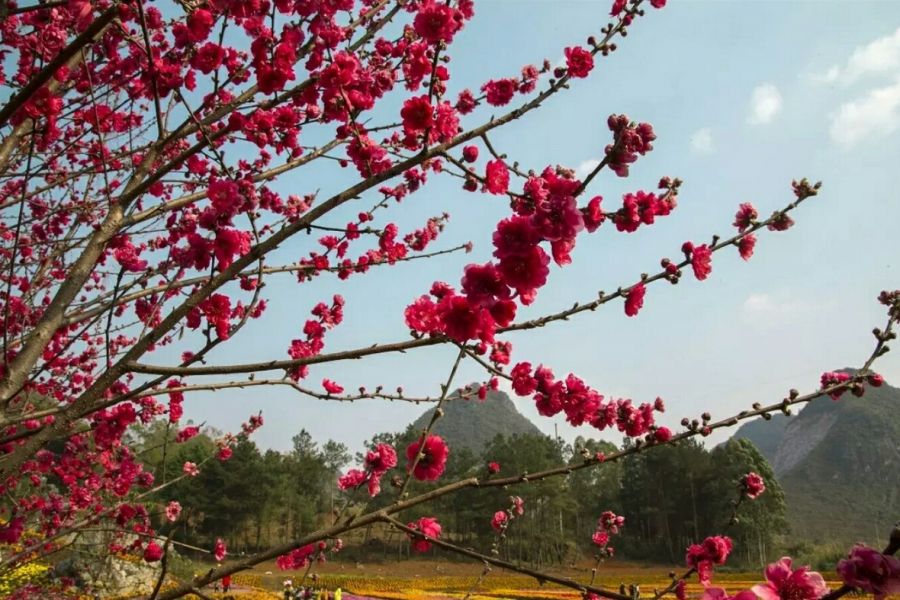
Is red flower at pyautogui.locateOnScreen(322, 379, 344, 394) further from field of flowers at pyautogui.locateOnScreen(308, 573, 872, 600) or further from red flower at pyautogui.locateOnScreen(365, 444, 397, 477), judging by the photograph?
field of flowers at pyautogui.locateOnScreen(308, 573, 872, 600)

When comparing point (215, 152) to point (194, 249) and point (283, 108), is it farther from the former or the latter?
point (283, 108)

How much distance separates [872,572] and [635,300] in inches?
56.5

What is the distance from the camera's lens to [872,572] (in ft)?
3.26

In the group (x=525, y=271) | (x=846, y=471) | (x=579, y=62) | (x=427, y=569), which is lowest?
(x=427, y=569)

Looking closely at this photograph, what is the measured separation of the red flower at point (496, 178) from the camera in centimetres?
212

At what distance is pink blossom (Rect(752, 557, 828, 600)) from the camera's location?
1172 millimetres

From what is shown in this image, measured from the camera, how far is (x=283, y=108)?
3.06 metres

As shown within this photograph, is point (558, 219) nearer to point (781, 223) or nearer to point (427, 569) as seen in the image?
point (781, 223)

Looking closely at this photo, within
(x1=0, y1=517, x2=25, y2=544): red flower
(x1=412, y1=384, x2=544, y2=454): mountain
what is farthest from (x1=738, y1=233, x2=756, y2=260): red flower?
(x1=412, y1=384, x2=544, y2=454): mountain

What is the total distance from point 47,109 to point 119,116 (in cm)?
138

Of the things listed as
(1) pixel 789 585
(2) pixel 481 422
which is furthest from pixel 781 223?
(2) pixel 481 422

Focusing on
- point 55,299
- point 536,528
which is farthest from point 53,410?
point 536,528

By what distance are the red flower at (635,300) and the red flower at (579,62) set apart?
3.59 feet

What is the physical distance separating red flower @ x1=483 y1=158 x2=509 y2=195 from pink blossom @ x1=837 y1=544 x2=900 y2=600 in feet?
4.95
